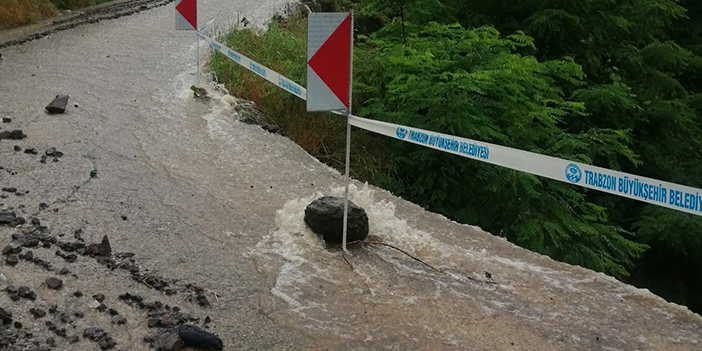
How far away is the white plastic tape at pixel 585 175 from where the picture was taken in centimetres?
350

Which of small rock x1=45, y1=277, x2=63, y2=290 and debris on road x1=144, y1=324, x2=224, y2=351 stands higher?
small rock x1=45, y1=277, x2=63, y2=290

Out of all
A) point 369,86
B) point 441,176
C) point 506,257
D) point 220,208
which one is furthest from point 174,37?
point 506,257

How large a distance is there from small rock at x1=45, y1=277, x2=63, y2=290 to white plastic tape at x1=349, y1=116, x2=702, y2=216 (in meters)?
2.63

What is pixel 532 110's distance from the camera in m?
8.41

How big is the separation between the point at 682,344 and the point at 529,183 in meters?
3.28

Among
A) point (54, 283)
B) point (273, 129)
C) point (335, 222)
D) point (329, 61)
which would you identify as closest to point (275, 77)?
point (273, 129)

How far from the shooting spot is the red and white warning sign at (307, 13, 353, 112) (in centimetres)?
511

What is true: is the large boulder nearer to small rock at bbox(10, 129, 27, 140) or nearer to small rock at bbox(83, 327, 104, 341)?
small rock at bbox(83, 327, 104, 341)

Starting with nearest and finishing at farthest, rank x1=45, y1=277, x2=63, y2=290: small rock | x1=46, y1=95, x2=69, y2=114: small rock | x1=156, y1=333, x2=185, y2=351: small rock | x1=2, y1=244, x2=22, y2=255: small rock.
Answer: x1=156, y1=333, x2=185, y2=351: small rock, x1=45, y1=277, x2=63, y2=290: small rock, x1=2, y1=244, x2=22, y2=255: small rock, x1=46, y1=95, x2=69, y2=114: small rock

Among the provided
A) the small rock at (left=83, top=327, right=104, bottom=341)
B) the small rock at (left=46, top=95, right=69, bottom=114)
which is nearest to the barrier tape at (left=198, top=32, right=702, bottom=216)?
the small rock at (left=83, top=327, right=104, bottom=341)

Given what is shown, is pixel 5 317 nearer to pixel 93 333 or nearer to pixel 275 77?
pixel 93 333

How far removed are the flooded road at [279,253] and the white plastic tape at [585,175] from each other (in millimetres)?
1061

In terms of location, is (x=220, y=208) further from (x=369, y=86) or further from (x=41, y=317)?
(x=369, y=86)

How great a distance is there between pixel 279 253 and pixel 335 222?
0.53 metres
